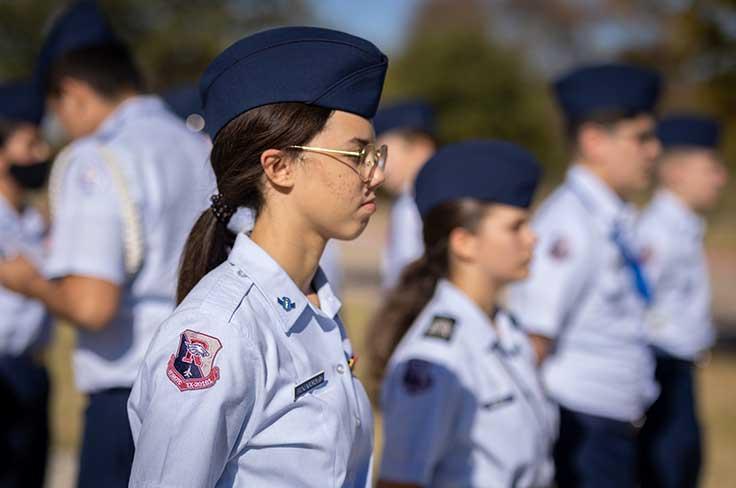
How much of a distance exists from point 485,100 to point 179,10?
8.16m

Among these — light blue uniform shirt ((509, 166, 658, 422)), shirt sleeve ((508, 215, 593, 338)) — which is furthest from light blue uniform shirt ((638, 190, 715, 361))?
shirt sleeve ((508, 215, 593, 338))

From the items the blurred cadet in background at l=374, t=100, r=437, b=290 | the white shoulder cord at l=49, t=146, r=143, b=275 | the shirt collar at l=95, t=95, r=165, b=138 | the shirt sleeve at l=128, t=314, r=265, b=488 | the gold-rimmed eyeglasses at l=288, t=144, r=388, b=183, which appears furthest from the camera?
the blurred cadet in background at l=374, t=100, r=437, b=290

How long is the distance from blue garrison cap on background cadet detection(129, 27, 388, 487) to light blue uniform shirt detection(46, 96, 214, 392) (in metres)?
1.10

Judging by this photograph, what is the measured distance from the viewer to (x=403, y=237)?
5969 millimetres

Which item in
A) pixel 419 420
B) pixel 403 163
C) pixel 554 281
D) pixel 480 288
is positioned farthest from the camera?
pixel 403 163

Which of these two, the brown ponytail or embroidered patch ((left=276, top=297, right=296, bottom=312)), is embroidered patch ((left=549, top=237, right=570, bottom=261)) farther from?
embroidered patch ((left=276, top=297, right=296, bottom=312))

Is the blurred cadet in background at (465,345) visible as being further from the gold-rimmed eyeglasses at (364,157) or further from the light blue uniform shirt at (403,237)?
the light blue uniform shirt at (403,237)

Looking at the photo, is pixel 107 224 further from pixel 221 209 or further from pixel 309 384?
pixel 309 384

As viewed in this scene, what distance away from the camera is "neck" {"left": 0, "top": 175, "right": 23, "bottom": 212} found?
16.0ft

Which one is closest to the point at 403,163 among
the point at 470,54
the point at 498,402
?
the point at 498,402

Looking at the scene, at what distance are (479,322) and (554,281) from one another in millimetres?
926

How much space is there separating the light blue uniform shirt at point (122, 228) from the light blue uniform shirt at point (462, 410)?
0.83 metres

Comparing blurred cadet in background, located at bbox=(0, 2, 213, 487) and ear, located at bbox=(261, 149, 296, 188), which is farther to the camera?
blurred cadet in background, located at bbox=(0, 2, 213, 487)

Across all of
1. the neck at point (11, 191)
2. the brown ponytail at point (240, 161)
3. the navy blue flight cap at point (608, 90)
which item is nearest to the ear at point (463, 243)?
the brown ponytail at point (240, 161)
